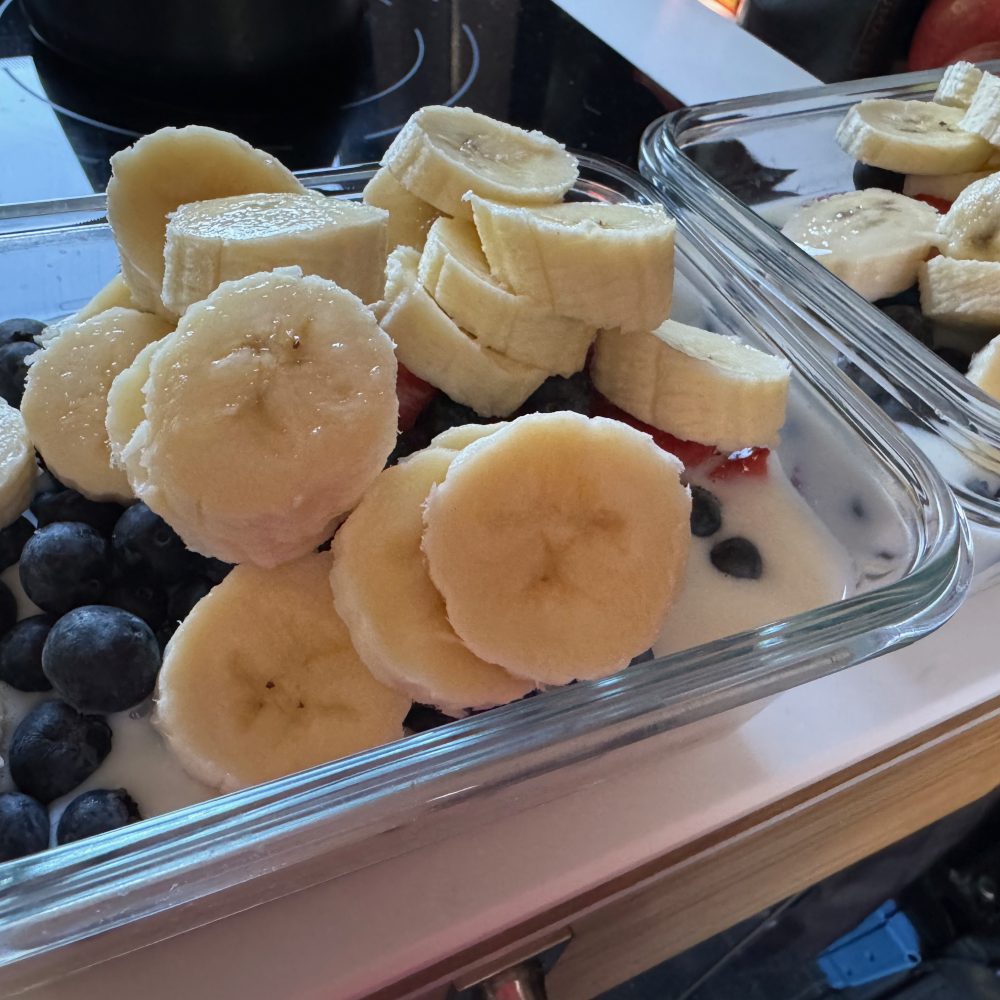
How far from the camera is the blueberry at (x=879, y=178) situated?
1.61 m

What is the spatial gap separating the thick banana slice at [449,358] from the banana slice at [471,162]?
12 centimetres

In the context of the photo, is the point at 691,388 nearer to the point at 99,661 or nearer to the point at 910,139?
the point at 99,661

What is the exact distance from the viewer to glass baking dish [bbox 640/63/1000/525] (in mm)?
1056

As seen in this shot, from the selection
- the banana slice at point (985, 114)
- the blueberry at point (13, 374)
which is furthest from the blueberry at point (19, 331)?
the banana slice at point (985, 114)

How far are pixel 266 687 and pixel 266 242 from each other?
32 centimetres

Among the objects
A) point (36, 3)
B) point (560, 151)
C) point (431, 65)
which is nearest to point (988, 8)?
point (431, 65)

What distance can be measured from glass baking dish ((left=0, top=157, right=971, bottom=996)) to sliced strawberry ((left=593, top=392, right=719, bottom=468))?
0.40 feet

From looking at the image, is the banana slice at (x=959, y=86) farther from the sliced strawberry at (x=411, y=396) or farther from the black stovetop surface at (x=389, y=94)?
the sliced strawberry at (x=411, y=396)

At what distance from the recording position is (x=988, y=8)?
2076 mm

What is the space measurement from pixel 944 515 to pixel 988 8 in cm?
180

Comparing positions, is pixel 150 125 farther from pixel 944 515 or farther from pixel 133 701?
pixel 944 515

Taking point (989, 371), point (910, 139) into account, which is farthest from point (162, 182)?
point (910, 139)

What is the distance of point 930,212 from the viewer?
1485 mm

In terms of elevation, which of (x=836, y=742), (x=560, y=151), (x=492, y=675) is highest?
(x=560, y=151)
